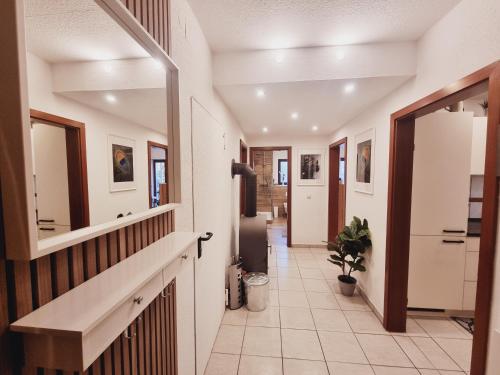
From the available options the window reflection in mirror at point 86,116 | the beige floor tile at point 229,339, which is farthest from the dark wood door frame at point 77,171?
the beige floor tile at point 229,339

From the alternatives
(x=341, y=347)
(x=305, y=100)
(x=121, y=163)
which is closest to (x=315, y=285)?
(x=341, y=347)

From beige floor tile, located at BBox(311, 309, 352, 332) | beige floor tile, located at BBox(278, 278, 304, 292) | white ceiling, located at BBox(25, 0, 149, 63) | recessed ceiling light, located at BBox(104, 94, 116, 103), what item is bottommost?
beige floor tile, located at BBox(311, 309, 352, 332)

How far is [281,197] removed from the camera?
784 centimetres

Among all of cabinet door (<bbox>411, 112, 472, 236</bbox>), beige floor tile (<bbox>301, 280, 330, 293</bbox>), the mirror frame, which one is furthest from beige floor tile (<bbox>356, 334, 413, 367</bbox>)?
the mirror frame

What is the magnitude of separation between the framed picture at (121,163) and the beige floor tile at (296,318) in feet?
7.17

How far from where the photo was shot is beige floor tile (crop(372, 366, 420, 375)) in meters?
1.79

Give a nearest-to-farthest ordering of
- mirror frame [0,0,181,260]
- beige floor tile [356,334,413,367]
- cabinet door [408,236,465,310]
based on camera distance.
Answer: mirror frame [0,0,181,260]
beige floor tile [356,334,413,367]
cabinet door [408,236,465,310]

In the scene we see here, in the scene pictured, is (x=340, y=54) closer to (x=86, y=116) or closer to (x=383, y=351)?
(x=86, y=116)

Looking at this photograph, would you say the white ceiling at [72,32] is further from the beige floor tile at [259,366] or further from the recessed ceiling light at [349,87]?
the beige floor tile at [259,366]

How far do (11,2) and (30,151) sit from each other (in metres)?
0.29

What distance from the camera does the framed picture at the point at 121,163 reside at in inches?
32.7

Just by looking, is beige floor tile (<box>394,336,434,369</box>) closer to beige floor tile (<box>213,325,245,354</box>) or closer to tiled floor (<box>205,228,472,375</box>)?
tiled floor (<box>205,228,472,375</box>)

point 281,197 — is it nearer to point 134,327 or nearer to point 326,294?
point 326,294

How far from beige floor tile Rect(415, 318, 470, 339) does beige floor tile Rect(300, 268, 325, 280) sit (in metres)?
1.27
